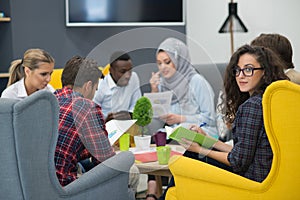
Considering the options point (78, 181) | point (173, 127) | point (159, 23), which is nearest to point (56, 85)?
point (159, 23)

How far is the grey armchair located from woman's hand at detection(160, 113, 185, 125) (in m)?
0.49

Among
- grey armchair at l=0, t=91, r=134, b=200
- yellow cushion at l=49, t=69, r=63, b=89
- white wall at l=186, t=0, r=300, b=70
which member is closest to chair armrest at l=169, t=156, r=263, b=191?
grey armchair at l=0, t=91, r=134, b=200

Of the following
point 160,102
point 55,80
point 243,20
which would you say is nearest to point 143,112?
point 160,102

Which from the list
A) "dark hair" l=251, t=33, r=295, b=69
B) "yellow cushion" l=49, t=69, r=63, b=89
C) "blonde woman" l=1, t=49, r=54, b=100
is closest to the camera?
"dark hair" l=251, t=33, r=295, b=69

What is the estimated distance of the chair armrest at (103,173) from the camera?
9.04ft

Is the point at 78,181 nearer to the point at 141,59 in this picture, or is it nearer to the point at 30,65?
the point at 141,59

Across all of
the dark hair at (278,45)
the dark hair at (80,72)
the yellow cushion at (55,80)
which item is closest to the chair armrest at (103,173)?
the dark hair at (80,72)

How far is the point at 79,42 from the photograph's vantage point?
19.0 feet

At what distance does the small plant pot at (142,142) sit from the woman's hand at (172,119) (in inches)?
13.1

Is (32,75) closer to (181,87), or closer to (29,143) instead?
(29,143)

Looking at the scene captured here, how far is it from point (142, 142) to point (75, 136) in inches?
16.8

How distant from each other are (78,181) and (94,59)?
62 centimetres

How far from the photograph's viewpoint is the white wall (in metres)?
5.39

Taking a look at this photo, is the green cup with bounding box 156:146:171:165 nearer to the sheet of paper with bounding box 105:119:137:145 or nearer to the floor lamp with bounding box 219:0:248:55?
the sheet of paper with bounding box 105:119:137:145
